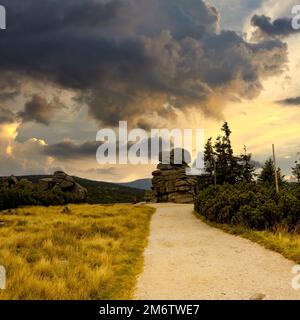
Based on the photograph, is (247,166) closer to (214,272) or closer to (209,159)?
(209,159)

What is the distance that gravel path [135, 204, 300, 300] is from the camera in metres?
9.27

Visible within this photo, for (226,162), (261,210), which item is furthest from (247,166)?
(261,210)

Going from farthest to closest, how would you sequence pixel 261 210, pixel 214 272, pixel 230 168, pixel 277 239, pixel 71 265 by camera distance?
1. pixel 230 168
2. pixel 261 210
3. pixel 277 239
4. pixel 71 265
5. pixel 214 272

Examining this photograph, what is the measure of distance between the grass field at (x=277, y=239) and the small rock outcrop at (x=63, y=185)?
51646 millimetres

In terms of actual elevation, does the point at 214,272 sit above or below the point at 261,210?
below

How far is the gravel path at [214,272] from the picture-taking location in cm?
927

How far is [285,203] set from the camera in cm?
1889

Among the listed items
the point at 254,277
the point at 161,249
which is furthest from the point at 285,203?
the point at 254,277

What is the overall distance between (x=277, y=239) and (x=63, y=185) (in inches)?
2287

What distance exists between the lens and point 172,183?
67.2 metres

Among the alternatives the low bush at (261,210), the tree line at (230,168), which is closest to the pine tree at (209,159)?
the tree line at (230,168)

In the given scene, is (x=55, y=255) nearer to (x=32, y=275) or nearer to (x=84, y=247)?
(x=84, y=247)

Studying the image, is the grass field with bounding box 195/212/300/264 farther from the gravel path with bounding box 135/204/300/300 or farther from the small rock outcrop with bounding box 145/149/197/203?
the small rock outcrop with bounding box 145/149/197/203

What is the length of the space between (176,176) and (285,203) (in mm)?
48903
